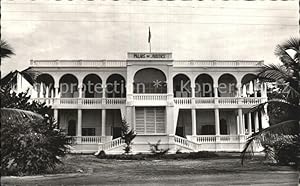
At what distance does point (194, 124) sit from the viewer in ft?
92.5

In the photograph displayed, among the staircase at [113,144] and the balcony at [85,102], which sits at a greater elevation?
the balcony at [85,102]

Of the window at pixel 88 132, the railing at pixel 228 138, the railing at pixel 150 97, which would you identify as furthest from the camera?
the window at pixel 88 132

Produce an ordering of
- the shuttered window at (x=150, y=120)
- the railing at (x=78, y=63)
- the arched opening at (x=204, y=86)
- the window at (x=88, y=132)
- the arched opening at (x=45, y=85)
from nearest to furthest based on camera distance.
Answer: the shuttered window at (x=150, y=120) < the railing at (x=78, y=63) < the arched opening at (x=45, y=85) < the window at (x=88, y=132) < the arched opening at (x=204, y=86)

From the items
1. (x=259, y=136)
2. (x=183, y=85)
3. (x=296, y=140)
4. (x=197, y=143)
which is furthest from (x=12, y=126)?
(x=183, y=85)

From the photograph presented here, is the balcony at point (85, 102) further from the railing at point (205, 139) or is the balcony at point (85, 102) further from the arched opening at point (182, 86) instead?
the railing at point (205, 139)

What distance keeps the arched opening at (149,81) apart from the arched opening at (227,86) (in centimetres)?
495

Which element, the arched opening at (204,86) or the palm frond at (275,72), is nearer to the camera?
the palm frond at (275,72)

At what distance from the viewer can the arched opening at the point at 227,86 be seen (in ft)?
101

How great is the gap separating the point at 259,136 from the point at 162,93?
17.6 meters

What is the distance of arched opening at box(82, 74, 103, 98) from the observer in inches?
1194

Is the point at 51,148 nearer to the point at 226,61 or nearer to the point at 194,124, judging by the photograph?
the point at 194,124

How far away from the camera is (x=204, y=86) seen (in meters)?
31.1

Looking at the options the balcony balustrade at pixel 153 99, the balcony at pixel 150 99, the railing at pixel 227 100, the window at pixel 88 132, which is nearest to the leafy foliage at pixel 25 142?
the balcony at pixel 150 99

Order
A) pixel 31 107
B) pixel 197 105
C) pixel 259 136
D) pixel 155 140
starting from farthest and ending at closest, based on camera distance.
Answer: pixel 197 105 → pixel 155 140 → pixel 31 107 → pixel 259 136
